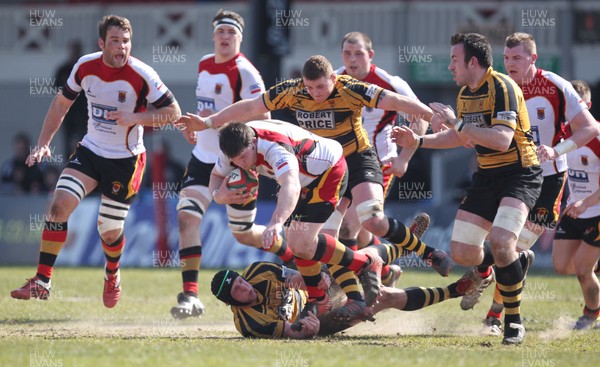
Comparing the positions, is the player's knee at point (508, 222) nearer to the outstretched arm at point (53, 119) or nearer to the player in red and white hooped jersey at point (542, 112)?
the player in red and white hooped jersey at point (542, 112)

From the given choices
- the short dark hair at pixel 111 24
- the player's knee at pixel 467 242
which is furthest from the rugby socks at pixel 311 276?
the short dark hair at pixel 111 24

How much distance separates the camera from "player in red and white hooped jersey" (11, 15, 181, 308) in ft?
34.7

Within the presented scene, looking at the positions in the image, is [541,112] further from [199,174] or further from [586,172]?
[199,174]

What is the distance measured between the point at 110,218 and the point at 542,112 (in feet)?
14.9

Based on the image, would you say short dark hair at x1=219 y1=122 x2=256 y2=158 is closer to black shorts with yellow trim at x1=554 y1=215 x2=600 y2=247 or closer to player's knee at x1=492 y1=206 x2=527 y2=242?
player's knee at x1=492 y1=206 x2=527 y2=242

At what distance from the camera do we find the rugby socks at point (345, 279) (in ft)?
31.7

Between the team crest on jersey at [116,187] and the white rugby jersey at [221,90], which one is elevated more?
the white rugby jersey at [221,90]

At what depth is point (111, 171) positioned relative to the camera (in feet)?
35.8

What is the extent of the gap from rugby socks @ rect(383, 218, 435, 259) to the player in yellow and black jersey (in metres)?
0.82

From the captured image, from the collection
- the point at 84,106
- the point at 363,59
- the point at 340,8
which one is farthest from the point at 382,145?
the point at 340,8

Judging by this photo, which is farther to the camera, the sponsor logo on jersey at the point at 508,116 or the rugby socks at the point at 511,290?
the rugby socks at the point at 511,290

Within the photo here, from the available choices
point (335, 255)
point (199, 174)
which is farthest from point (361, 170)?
point (199, 174)

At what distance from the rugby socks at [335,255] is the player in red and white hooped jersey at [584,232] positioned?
237 centimetres

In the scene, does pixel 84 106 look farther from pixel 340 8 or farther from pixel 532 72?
pixel 532 72
